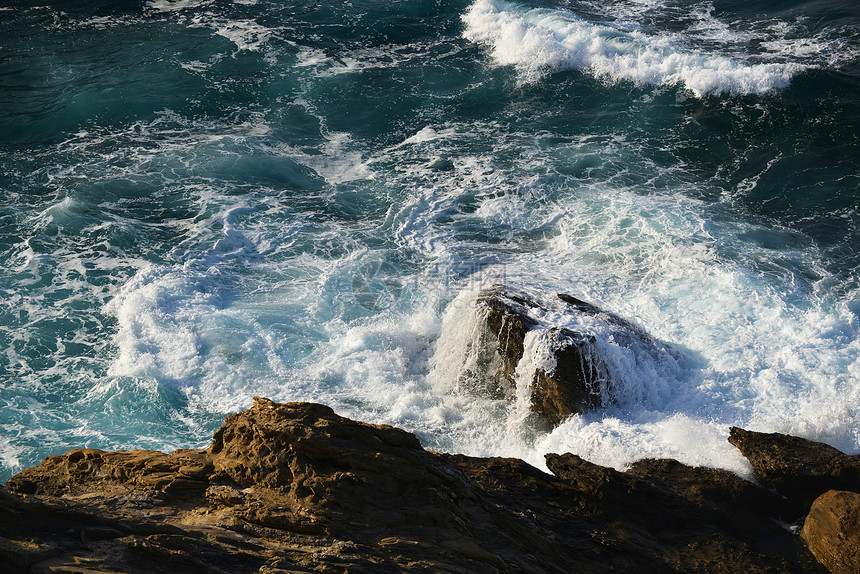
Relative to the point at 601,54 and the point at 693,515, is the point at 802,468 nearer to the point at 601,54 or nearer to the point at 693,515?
the point at 693,515

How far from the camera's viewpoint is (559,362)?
32.0ft

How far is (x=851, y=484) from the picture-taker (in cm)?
809

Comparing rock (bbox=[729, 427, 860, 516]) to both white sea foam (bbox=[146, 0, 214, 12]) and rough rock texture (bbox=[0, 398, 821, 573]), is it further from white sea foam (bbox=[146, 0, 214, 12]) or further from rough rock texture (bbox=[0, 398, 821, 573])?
white sea foam (bbox=[146, 0, 214, 12])

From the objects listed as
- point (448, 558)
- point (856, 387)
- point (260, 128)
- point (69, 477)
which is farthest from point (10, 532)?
point (260, 128)

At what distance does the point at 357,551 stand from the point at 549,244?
9.32 meters

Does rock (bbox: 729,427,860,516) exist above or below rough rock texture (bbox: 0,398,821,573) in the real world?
below

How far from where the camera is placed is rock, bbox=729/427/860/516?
8.06 m

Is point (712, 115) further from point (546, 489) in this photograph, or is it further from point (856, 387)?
point (546, 489)

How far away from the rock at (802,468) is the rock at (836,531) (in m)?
0.44

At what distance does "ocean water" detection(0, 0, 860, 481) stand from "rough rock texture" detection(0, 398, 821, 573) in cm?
133

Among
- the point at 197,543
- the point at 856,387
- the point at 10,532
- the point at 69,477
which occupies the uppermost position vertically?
the point at 10,532

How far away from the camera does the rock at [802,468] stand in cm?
806

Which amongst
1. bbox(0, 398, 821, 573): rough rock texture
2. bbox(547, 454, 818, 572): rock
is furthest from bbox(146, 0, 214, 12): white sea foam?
bbox(547, 454, 818, 572): rock

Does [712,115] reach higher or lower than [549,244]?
higher
